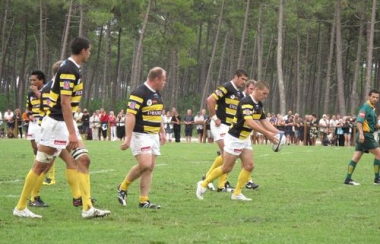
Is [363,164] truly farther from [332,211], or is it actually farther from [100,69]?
[100,69]

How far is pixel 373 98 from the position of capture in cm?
1484

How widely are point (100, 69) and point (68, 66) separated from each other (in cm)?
8862

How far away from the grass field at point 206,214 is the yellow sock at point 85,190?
0.19m

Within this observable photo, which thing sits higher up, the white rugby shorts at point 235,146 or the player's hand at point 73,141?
the player's hand at point 73,141

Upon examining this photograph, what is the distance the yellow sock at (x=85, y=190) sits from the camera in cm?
917

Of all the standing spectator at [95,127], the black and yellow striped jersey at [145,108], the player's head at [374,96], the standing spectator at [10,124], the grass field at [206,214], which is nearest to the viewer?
the grass field at [206,214]

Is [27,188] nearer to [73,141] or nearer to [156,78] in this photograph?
[73,141]

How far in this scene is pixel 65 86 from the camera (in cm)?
894

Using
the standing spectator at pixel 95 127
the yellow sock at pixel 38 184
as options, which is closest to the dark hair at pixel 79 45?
the yellow sock at pixel 38 184

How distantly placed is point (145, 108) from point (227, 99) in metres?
3.54

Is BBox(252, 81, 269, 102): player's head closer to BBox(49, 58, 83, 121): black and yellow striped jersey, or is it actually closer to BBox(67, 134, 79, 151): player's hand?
BBox(49, 58, 83, 121): black and yellow striped jersey

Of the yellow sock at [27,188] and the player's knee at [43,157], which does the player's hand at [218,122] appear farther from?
the yellow sock at [27,188]

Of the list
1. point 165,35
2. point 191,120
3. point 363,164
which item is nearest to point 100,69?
point 165,35

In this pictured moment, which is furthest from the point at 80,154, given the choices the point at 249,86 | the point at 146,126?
the point at 249,86
